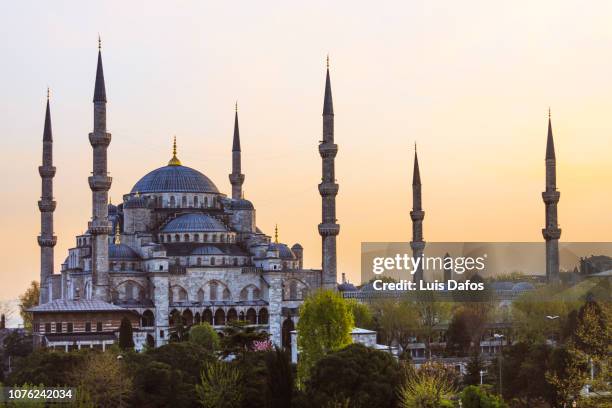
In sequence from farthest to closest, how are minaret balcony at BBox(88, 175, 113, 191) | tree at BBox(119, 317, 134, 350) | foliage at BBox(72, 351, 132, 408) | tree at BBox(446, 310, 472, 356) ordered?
minaret balcony at BBox(88, 175, 113, 191), tree at BBox(446, 310, 472, 356), tree at BBox(119, 317, 134, 350), foliage at BBox(72, 351, 132, 408)

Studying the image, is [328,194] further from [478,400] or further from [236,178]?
[478,400]

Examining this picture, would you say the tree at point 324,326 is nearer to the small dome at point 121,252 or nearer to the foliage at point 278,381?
the foliage at point 278,381

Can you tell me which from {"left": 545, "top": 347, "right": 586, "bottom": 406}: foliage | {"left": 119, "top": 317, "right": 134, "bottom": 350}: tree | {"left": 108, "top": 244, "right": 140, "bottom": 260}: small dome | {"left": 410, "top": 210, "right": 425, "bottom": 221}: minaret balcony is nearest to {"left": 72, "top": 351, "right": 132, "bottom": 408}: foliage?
{"left": 545, "top": 347, "right": 586, "bottom": 406}: foliage

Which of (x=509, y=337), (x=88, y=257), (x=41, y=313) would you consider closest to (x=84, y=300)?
(x=41, y=313)

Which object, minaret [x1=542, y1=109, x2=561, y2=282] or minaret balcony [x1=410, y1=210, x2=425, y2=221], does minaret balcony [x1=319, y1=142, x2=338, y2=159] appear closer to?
minaret balcony [x1=410, y1=210, x2=425, y2=221]

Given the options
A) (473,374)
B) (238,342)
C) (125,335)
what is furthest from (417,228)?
(238,342)

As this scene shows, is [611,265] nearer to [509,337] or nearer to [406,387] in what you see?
[509,337]

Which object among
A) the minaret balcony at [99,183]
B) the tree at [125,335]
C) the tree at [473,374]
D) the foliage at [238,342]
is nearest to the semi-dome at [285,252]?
the minaret balcony at [99,183]
